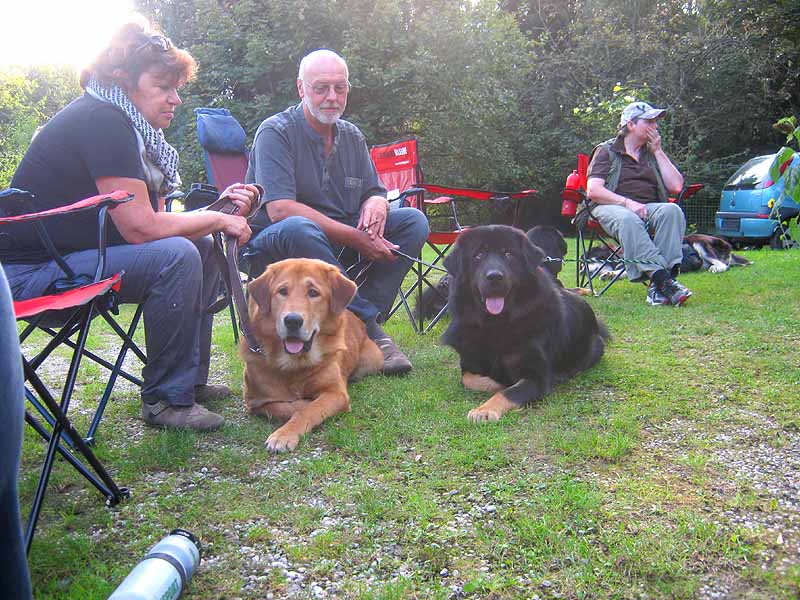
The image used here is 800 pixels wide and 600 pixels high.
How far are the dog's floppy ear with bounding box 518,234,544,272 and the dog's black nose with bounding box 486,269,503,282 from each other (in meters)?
0.20

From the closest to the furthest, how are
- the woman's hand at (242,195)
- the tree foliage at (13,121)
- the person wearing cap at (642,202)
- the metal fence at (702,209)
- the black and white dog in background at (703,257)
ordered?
the woman's hand at (242,195) < the person wearing cap at (642,202) < the black and white dog in background at (703,257) < the metal fence at (702,209) < the tree foliage at (13,121)

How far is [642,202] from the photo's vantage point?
6.03m

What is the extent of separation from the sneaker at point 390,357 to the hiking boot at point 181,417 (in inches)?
42.8

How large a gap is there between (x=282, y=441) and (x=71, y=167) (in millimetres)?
1352

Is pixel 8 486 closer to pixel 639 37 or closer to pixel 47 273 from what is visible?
pixel 47 273

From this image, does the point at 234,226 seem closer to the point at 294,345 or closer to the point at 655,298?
the point at 294,345

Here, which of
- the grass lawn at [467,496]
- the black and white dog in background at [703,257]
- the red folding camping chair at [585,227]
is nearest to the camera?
the grass lawn at [467,496]

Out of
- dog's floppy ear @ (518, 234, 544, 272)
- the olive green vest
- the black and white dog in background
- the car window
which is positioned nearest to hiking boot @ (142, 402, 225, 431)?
dog's floppy ear @ (518, 234, 544, 272)

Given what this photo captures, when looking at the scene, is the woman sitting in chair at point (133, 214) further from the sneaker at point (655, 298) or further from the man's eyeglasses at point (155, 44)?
the sneaker at point (655, 298)

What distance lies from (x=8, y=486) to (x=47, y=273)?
181 centimetres

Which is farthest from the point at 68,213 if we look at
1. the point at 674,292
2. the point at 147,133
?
the point at 674,292

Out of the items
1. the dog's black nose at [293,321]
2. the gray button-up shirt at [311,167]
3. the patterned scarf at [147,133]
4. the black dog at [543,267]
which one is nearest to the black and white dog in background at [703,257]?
the black dog at [543,267]

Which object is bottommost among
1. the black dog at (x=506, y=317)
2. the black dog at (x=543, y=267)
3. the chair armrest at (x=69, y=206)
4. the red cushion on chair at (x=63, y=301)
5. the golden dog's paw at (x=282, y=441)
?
the black dog at (x=543, y=267)

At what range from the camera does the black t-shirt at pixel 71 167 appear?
8.34ft
